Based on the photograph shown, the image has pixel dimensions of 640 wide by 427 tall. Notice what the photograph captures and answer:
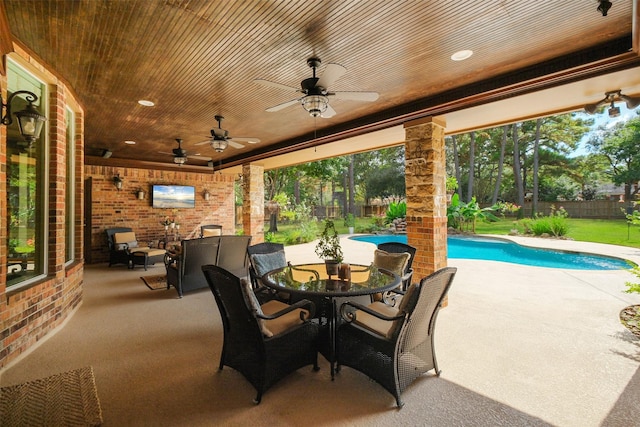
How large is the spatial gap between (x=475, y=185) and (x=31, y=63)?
67.8ft

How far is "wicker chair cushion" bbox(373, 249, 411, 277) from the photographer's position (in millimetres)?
3398

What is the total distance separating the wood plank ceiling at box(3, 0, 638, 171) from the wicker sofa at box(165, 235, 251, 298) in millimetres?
2036

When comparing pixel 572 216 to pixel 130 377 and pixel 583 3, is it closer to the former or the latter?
pixel 583 3

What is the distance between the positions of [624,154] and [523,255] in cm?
1263

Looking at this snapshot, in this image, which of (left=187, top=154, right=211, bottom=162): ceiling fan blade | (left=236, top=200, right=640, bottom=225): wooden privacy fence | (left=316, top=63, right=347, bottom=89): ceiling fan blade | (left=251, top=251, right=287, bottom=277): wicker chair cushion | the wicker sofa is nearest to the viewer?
(left=316, top=63, right=347, bottom=89): ceiling fan blade

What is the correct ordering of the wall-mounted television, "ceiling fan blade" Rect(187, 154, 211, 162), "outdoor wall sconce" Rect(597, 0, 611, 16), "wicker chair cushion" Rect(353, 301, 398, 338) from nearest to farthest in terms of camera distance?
"outdoor wall sconce" Rect(597, 0, 611, 16)
"wicker chair cushion" Rect(353, 301, 398, 338)
"ceiling fan blade" Rect(187, 154, 211, 162)
the wall-mounted television

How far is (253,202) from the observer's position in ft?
25.7

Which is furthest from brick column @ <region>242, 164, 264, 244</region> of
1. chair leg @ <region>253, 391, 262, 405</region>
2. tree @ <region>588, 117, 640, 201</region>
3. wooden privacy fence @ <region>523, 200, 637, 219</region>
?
tree @ <region>588, 117, 640, 201</region>

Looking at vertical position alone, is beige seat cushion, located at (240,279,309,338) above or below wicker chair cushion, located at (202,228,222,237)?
below

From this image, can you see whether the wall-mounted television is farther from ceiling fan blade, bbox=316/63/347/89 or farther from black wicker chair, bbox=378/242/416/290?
ceiling fan blade, bbox=316/63/347/89

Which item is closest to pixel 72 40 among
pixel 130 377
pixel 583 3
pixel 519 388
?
pixel 130 377

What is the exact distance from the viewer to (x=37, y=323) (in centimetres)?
302

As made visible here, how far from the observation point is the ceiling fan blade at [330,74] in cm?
→ 245

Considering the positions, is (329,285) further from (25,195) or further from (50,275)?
(25,195)
